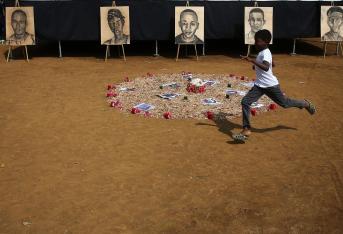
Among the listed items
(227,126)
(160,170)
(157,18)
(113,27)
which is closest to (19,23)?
(113,27)

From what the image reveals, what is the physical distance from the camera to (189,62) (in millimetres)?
18141

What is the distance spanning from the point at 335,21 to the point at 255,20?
3.55 metres

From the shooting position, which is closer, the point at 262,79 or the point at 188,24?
the point at 262,79

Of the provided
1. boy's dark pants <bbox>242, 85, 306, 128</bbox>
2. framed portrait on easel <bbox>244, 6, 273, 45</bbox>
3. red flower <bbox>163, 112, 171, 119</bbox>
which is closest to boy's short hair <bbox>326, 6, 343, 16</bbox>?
framed portrait on easel <bbox>244, 6, 273, 45</bbox>

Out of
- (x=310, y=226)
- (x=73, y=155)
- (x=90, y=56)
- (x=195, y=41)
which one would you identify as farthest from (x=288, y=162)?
(x=90, y=56)

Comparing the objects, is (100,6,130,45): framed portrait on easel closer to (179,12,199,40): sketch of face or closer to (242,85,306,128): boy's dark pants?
(179,12,199,40): sketch of face

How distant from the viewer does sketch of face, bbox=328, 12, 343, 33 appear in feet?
62.9

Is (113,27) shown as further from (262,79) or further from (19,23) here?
(262,79)

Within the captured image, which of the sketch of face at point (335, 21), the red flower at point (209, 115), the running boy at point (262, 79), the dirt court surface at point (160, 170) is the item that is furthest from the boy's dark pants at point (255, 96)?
the sketch of face at point (335, 21)

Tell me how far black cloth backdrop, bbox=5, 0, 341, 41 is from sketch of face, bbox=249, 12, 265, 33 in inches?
15.8

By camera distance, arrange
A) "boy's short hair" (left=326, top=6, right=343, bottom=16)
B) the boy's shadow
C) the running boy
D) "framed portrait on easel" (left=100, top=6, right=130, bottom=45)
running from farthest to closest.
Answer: "boy's short hair" (left=326, top=6, right=343, bottom=16)
"framed portrait on easel" (left=100, top=6, right=130, bottom=45)
the boy's shadow
the running boy

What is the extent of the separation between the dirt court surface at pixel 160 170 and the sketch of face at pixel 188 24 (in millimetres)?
6758

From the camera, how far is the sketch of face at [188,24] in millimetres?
18500

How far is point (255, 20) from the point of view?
62.2ft
